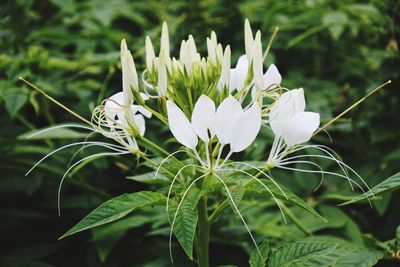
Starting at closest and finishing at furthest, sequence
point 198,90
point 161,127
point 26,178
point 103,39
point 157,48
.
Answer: point 198,90 < point 26,178 < point 161,127 < point 157,48 < point 103,39

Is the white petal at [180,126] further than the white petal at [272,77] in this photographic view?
No

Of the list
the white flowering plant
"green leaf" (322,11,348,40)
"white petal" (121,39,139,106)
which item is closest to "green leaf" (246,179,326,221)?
the white flowering plant

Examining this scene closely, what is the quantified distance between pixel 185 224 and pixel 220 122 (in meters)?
0.21

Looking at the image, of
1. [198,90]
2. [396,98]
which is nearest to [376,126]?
[396,98]

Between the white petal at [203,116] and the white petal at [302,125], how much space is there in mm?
170

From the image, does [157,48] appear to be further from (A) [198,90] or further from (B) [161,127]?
(A) [198,90]

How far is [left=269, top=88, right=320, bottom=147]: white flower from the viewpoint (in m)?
1.05

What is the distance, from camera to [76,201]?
1.63 meters

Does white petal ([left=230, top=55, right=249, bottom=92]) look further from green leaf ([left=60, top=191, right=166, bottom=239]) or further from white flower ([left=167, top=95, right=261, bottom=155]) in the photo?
green leaf ([left=60, top=191, right=166, bottom=239])

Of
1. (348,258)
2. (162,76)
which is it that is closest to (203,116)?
(162,76)

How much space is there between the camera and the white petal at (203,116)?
973 millimetres

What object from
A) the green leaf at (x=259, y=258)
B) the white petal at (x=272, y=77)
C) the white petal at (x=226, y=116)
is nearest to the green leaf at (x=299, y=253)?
the green leaf at (x=259, y=258)

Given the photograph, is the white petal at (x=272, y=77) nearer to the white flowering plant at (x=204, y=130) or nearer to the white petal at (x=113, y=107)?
the white flowering plant at (x=204, y=130)

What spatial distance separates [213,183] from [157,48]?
3.65 feet
